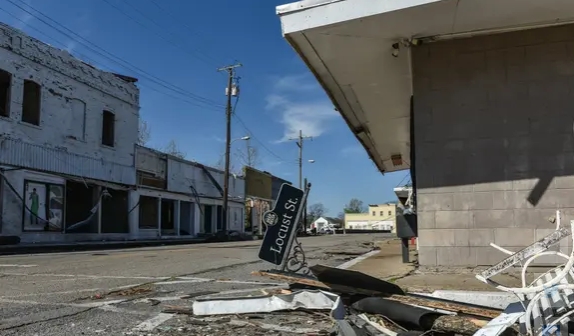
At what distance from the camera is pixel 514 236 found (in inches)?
271

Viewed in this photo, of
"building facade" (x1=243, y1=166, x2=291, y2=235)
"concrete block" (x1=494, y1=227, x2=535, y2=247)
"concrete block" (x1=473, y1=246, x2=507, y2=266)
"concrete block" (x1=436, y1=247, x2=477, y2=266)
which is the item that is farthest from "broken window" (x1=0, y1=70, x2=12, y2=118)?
"building facade" (x1=243, y1=166, x2=291, y2=235)

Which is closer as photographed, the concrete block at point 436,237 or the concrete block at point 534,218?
the concrete block at point 534,218

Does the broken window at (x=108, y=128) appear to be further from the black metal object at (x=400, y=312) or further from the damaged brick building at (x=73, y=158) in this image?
the black metal object at (x=400, y=312)

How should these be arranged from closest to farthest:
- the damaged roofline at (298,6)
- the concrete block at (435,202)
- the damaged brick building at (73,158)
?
the damaged roofline at (298,6)
the concrete block at (435,202)
the damaged brick building at (73,158)

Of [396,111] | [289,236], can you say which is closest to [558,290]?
[289,236]

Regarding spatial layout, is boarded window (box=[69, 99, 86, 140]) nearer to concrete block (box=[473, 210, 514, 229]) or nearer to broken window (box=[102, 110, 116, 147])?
broken window (box=[102, 110, 116, 147])

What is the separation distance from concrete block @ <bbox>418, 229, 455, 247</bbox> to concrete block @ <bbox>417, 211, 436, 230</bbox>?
0.07 meters

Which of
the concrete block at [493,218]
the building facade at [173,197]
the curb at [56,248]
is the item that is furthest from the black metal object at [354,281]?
the building facade at [173,197]

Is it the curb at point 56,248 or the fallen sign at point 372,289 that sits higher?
the fallen sign at point 372,289

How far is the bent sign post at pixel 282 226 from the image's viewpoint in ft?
18.7

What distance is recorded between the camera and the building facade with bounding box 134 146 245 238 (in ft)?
102

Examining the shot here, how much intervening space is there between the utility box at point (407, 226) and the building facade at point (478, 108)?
7.24 ft

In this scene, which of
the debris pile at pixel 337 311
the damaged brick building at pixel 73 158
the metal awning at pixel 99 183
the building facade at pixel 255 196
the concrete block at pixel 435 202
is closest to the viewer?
the debris pile at pixel 337 311

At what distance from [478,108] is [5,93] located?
21.1m
